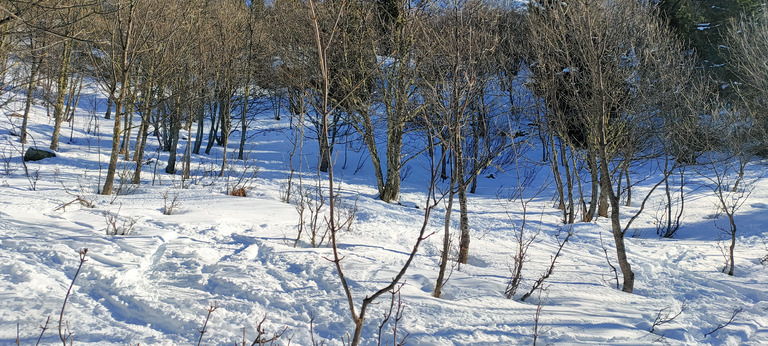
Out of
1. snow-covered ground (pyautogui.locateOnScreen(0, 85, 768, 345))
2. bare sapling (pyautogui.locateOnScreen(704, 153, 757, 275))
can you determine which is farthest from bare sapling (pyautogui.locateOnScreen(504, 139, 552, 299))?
bare sapling (pyautogui.locateOnScreen(704, 153, 757, 275))

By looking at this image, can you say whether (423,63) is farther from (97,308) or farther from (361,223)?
(97,308)

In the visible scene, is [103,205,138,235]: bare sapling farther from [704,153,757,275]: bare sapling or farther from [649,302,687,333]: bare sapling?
[704,153,757,275]: bare sapling

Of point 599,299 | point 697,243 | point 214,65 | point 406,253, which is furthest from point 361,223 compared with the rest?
point 214,65

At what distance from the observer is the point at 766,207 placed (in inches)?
484

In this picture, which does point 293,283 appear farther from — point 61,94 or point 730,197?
point 61,94

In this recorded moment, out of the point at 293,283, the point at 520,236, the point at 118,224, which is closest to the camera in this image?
the point at 293,283

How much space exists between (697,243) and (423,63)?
7155mm

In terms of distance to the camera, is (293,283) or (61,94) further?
(61,94)

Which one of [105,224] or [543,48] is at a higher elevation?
[543,48]

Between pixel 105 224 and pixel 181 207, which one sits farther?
pixel 181 207

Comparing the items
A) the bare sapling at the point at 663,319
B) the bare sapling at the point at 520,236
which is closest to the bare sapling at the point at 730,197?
the bare sapling at the point at 520,236

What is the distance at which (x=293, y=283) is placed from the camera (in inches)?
157

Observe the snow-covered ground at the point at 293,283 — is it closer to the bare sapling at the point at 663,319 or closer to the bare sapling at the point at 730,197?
the bare sapling at the point at 663,319

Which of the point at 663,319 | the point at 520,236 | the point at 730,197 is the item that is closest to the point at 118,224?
the point at 520,236
